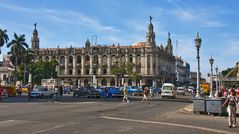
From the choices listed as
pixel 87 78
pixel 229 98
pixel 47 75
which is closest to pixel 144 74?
pixel 87 78

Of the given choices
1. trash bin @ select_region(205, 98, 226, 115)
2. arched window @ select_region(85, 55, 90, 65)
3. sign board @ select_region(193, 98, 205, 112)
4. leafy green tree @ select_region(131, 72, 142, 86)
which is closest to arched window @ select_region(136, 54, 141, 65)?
leafy green tree @ select_region(131, 72, 142, 86)

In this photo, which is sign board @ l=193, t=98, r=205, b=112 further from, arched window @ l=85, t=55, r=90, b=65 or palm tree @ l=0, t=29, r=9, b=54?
arched window @ l=85, t=55, r=90, b=65

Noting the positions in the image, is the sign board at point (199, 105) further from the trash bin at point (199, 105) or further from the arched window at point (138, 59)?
the arched window at point (138, 59)

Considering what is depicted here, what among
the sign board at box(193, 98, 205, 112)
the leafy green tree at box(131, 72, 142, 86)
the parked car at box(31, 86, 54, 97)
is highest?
the leafy green tree at box(131, 72, 142, 86)

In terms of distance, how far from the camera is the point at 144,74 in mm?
137375

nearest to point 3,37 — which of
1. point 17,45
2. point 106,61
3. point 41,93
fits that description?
point 17,45

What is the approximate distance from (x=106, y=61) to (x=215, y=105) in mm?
119949

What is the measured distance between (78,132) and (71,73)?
13425 centimetres

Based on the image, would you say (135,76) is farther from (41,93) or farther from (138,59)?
(41,93)

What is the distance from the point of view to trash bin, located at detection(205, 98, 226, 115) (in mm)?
23453

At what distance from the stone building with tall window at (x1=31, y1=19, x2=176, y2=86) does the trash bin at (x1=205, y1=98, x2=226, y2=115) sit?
110m

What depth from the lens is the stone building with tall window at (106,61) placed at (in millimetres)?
137250

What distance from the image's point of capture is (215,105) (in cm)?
2366

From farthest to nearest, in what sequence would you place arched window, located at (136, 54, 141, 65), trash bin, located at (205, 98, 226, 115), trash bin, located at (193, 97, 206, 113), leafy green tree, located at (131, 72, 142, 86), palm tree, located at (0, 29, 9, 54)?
arched window, located at (136, 54, 141, 65) < leafy green tree, located at (131, 72, 142, 86) < palm tree, located at (0, 29, 9, 54) < trash bin, located at (193, 97, 206, 113) < trash bin, located at (205, 98, 226, 115)
